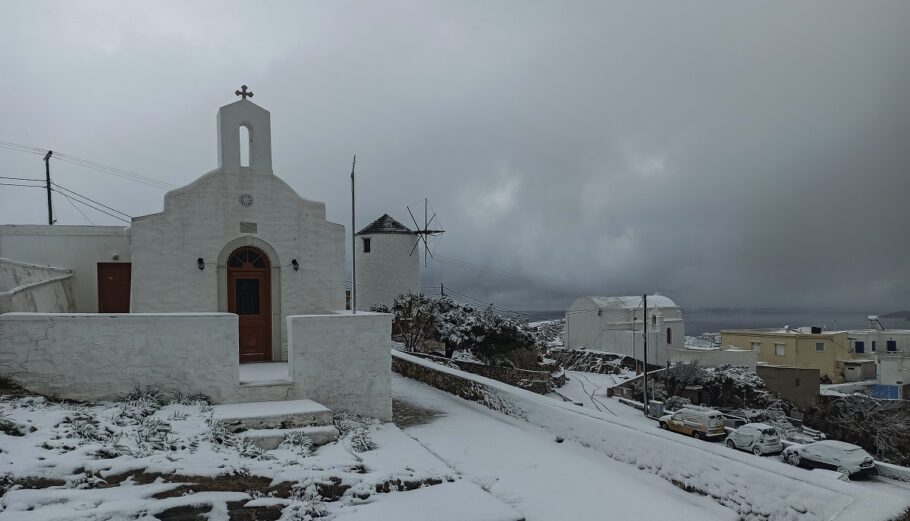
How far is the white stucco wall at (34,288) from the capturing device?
8781mm

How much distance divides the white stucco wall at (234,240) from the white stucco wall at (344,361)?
2634 mm

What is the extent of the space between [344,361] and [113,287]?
7173 mm

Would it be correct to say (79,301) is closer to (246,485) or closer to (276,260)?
(276,260)

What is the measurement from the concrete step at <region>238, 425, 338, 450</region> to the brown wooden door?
7522mm

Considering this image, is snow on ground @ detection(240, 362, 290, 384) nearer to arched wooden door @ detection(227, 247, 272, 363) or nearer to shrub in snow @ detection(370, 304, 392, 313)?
arched wooden door @ detection(227, 247, 272, 363)

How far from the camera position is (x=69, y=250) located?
12.5 meters

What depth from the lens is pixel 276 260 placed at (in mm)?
11859

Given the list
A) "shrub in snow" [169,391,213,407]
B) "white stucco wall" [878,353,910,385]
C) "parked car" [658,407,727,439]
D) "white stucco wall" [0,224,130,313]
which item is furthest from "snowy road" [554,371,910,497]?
"white stucco wall" [878,353,910,385]

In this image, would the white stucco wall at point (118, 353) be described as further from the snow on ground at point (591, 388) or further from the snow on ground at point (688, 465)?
the snow on ground at point (591, 388)

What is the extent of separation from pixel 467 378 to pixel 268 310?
197 inches

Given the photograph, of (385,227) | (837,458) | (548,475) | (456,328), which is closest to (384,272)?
(385,227)

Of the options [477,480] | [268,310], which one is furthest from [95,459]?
[268,310]

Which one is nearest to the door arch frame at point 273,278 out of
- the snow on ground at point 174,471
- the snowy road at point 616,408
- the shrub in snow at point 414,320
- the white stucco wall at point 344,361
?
the white stucco wall at point 344,361

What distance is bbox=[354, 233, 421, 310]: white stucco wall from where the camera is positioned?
113 ft
